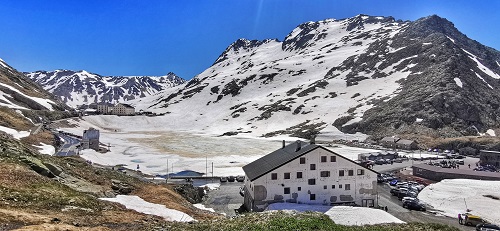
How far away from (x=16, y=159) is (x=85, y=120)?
6630 inches

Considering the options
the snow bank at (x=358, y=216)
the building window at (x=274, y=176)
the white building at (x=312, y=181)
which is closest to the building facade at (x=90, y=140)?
the white building at (x=312, y=181)

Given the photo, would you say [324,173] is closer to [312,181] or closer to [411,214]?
[312,181]

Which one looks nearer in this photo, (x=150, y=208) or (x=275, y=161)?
(x=150, y=208)

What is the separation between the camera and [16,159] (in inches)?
1013

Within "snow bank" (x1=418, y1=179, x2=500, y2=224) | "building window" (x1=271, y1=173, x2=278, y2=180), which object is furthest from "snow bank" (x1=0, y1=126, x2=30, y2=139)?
"snow bank" (x1=418, y1=179, x2=500, y2=224)

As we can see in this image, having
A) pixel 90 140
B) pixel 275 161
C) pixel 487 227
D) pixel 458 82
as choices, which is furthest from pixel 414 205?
pixel 458 82

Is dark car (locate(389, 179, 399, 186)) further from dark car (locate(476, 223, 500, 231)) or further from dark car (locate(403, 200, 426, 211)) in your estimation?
dark car (locate(476, 223, 500, 231))

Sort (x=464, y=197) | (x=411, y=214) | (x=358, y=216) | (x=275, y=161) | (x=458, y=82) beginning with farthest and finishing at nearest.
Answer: (x=458, y=82), (x=464, y=197), (x=275, y=161), (x=411, y=214), (x=358, y=216)

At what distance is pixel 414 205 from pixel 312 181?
1537cm

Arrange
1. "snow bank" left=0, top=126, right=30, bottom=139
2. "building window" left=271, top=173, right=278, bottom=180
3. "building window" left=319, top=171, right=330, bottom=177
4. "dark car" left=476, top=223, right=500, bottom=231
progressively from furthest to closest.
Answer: "snow bank" left=0, top=126, right=30, bottom=139
"building window" left=319, top=171, right=330, bottom=177
"building window" left=271, top=173, right=278, bottom=180
"dark car" left=476, top=223, right=500, bottom=231

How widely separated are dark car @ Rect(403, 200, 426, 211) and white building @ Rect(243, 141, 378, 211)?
4933 mm

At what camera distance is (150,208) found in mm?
26719

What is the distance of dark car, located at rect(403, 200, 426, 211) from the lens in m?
46.7

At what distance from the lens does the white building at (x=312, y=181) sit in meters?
43.4
